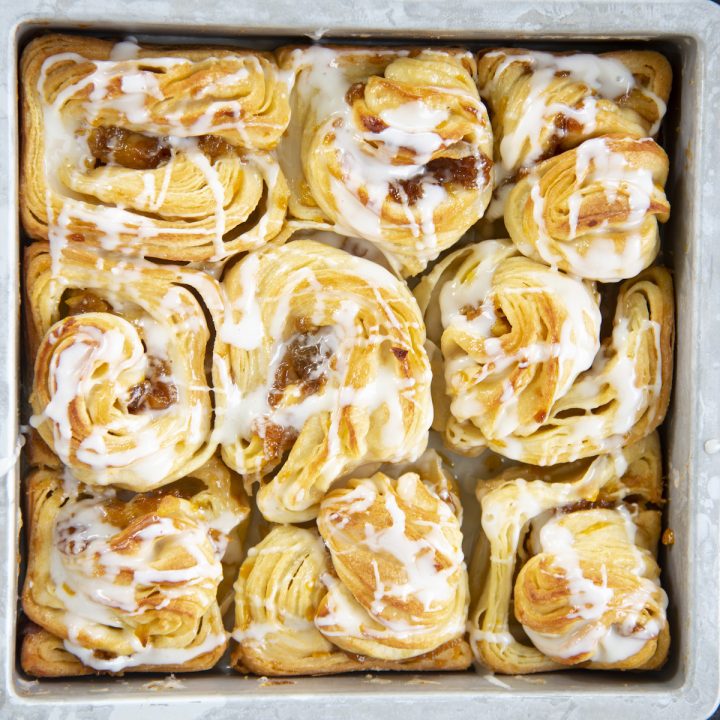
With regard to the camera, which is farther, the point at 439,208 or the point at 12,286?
the point at 439,208

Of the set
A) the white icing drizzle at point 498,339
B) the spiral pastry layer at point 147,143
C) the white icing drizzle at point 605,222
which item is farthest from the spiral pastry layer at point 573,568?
the spiral pastry layer at point 147,143

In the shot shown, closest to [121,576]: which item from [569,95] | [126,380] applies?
[126,380]

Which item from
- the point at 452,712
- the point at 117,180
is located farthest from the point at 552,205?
the point at 452,712

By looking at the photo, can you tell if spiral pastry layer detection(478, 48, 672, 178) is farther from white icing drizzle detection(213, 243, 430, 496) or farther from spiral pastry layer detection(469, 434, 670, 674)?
spiral pastry layer detection(469, 434, 670, 674)

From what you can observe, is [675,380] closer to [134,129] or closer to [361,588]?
[361,588]

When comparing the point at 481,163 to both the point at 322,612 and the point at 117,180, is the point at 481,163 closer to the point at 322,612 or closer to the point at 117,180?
the point at 117,180

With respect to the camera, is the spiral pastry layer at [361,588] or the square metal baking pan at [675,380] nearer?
the square metal baking pan at [675,380]

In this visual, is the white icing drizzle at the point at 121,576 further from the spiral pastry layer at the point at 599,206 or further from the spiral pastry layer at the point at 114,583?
the spiral pastry layer at the point at 599,206
